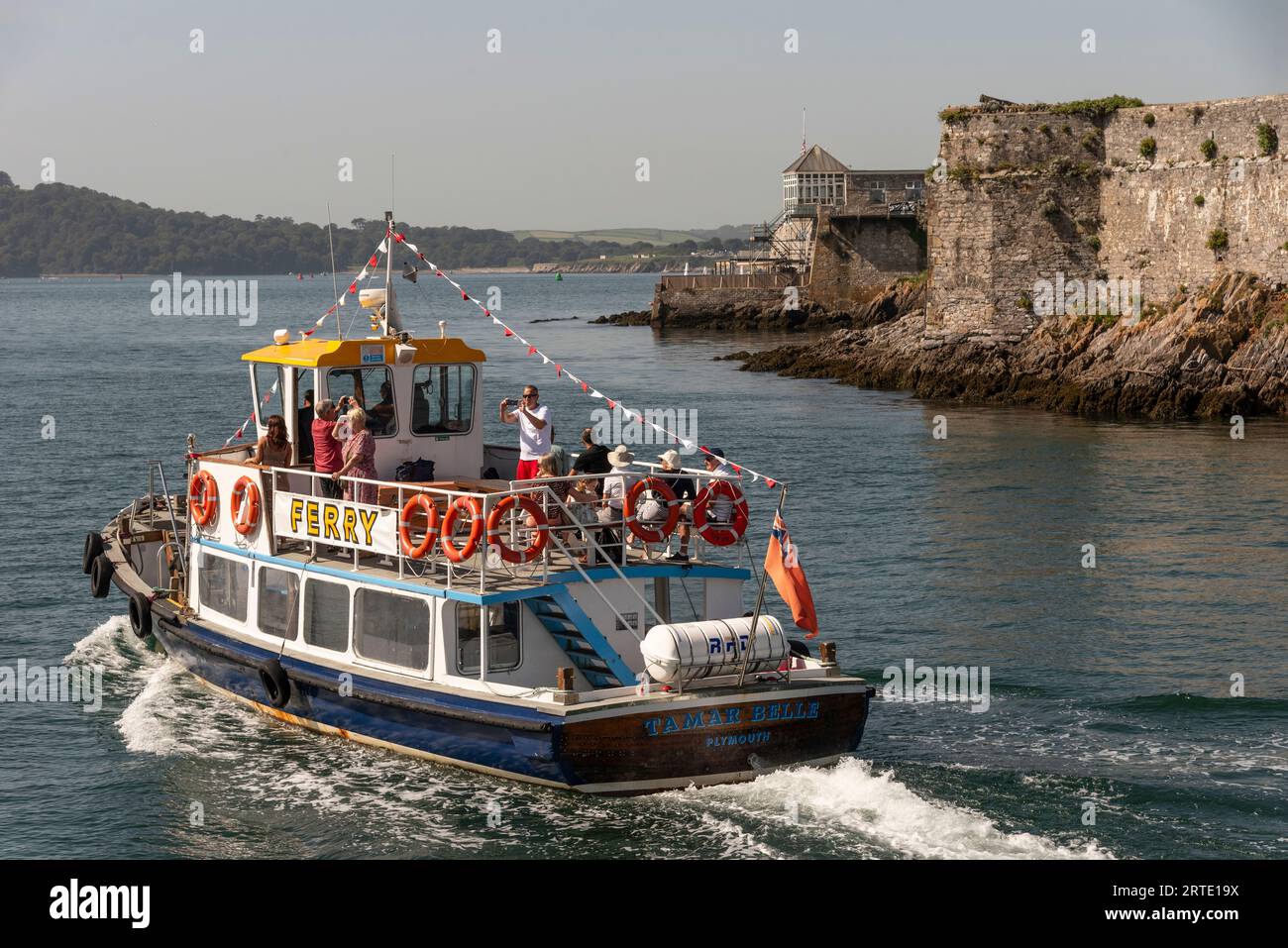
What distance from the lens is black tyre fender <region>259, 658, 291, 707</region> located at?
1833 centimetres

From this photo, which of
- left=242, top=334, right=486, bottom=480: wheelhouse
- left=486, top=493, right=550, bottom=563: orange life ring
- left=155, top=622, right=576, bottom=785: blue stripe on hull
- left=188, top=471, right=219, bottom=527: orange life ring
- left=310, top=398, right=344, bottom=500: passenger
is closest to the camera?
left=155, top=622, right=576, bottom=785: blue stripe on hull

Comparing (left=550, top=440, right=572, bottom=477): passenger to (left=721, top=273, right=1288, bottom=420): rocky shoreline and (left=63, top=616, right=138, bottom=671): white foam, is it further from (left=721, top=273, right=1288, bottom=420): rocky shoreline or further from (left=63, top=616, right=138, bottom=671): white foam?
(left=721, top=273, right=1288, bottom=420): rocky shoreline

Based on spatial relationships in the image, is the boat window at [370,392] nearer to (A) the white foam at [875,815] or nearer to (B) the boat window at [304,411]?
(B) the boat window at [304,411]

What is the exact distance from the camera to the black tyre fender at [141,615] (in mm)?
21656

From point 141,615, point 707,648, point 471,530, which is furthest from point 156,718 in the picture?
point 707,648

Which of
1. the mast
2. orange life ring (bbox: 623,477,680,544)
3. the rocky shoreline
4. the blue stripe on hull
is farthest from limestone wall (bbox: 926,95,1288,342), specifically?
the blue stripe on hull

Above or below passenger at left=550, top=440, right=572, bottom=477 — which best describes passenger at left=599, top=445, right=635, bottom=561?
below

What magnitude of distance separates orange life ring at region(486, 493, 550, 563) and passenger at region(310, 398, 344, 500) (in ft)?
9.12

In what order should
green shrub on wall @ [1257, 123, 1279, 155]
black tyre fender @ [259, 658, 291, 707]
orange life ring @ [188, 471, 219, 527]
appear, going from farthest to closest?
1. green shrub on wall @ [1257, 123, 1279, 155]
2. orange life ring @ [188, 471, 219, 527]
3. black tyre fender @ [259, 658, 291, 707]

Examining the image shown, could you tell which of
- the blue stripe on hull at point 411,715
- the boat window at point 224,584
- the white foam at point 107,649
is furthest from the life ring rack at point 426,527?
the white foam at point 107,649

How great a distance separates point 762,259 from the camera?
101 meters

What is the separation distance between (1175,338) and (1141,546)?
766 inches
